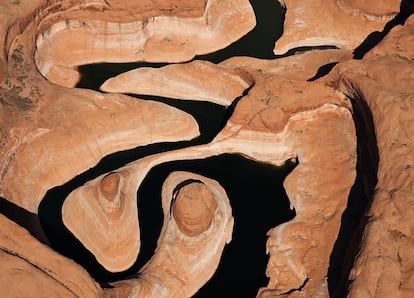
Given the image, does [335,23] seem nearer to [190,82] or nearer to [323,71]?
[323,71]

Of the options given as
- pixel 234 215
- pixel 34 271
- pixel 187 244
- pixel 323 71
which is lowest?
pixel 234 215

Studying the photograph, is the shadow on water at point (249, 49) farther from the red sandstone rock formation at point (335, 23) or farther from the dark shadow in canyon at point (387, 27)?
the dark shadow in canyon at point (387, 27)

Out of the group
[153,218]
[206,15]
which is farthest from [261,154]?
[206,15]

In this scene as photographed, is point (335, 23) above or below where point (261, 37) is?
above

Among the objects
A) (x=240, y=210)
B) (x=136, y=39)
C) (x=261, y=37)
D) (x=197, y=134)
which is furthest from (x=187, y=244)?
(x=261, y=37)

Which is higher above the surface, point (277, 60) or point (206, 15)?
point (206, 15)

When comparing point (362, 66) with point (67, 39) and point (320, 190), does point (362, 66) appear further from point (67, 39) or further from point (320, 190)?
point (67, 39)
